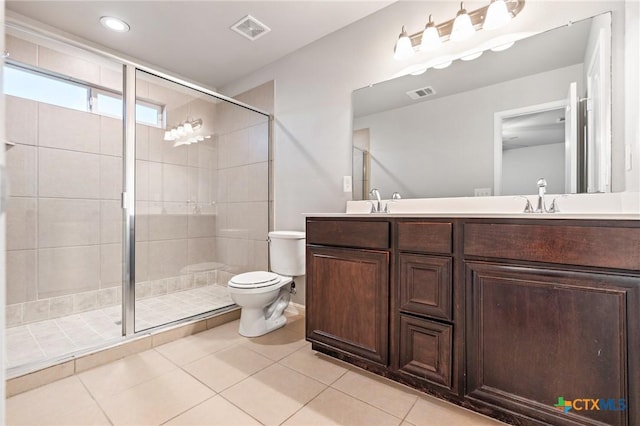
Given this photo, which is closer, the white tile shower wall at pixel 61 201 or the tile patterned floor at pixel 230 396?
the tile patterned floor at pixel 230 396

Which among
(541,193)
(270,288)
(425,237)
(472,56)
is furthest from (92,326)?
(472,56)

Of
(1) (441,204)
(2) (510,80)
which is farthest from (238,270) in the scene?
(2) (510,80)

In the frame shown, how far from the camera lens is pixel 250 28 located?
229 centimetres

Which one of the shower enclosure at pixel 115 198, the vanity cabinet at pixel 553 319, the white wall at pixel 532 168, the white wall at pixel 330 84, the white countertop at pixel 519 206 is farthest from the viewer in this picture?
the shower enclosure at pixel 115 198

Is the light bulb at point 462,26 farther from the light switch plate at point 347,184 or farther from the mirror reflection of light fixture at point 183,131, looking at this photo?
the mirror reflection of light fixture at point 183,131

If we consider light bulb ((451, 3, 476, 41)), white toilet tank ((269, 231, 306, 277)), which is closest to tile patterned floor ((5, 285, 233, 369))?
white toilet tank ((269, 231, 306, 277))

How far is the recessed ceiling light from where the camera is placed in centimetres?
216

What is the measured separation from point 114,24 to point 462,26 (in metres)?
2.51

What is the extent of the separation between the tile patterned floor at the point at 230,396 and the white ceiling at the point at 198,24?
2.38 m

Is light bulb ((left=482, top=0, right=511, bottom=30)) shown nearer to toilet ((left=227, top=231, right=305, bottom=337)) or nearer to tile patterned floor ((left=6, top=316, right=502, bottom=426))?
toilet ((left=227, top=231, right=305, bottom=337))

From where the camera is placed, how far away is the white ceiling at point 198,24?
2.03 metres

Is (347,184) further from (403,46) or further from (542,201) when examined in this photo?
(542,201)

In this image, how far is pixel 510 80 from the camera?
1594 mm

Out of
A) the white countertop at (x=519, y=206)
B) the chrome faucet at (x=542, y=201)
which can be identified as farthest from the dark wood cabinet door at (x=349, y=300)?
the chrome faucet at (x=542, y=201)
